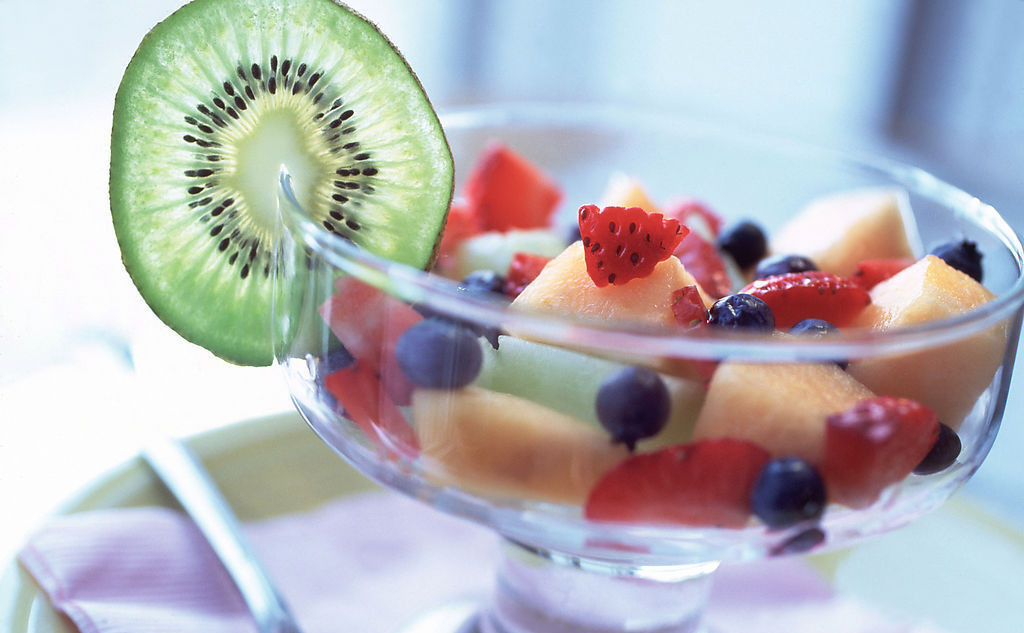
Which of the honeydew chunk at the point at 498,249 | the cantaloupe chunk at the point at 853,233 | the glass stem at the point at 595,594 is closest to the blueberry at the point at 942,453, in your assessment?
the glass stem at the point at 595,594

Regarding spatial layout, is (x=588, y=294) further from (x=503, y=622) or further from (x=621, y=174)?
(x=621, y=174)

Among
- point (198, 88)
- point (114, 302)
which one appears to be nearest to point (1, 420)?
point (198, 88)

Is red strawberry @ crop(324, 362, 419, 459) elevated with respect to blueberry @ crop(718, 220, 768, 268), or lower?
lower

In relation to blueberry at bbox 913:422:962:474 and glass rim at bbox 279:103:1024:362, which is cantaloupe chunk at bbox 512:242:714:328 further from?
blueberry at bbox 913:422:962:474


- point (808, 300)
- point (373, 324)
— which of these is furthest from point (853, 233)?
point (373, 324)

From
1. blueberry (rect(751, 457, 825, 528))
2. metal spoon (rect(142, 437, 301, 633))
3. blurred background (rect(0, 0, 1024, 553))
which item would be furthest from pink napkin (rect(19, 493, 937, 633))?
blurred background (rect(0, 0, 1024, 553))

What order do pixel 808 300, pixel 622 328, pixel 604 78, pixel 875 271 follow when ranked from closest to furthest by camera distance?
pixel 622 328 → pixel 808 300 → pixel 875 271 → pixel 604 78

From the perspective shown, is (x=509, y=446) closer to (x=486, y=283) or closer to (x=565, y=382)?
(x=565, y=382)
